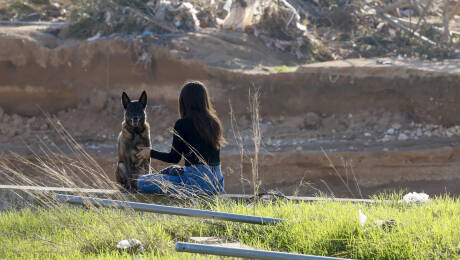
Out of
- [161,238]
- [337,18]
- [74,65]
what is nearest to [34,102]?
[74,65]

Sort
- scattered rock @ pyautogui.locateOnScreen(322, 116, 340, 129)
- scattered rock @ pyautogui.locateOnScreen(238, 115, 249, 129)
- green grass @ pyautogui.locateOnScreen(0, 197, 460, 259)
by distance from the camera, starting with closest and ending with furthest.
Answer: green grass @ pyautogui.locateOnScreen(0, 197, 460, 259) → scattered rock @ pyautogui.locateOnScreen(322, 116, 340, 129) → scattered rock @ pyautogui.locateOnScreen(238, 115, 249, 129)

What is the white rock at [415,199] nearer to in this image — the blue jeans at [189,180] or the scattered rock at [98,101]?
the blue jeans at [189,180]

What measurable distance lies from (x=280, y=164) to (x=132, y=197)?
6894mm

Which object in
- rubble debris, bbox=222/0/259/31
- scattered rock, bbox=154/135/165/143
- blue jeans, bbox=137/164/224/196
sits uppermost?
rubble debris, bbox=222/0/259/31

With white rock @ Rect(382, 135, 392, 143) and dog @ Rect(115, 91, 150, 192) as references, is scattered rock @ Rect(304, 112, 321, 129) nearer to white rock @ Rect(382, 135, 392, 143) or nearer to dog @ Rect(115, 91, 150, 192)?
white rock @ Rect(382, 135, 392, 143)

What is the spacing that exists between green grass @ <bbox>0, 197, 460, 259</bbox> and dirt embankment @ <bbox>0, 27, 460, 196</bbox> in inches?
231

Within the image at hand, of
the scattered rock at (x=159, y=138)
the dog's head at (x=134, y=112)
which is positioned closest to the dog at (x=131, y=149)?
the dog's head at (x=134, y=112)

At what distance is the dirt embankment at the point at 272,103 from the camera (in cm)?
1260

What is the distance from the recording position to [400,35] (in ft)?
57.2

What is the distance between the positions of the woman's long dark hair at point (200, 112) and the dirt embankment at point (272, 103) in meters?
5.31

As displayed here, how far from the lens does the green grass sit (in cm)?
451

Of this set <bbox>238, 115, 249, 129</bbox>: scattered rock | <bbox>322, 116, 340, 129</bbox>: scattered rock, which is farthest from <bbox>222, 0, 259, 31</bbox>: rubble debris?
<bbox>322, 116, 340, 129</bbox>: scattered rock

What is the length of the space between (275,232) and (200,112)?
71.6 inches

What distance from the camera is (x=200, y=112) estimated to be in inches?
249
